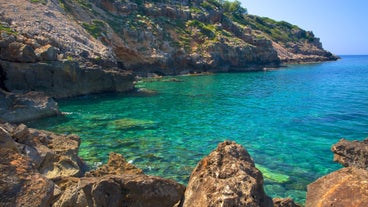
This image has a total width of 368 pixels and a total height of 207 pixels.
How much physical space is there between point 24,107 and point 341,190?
22476 millimetres

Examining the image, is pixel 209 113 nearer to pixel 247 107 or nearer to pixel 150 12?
pixel 247 107

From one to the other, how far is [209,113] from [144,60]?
40.2 m

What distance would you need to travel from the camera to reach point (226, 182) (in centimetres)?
571

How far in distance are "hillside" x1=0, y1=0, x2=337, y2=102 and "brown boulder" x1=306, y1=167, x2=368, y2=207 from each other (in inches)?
1135

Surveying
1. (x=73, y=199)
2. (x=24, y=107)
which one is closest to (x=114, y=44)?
(x=24, y=107)

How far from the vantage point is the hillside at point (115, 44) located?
101ft

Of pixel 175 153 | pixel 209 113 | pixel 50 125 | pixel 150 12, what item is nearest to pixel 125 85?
pixel 209 113

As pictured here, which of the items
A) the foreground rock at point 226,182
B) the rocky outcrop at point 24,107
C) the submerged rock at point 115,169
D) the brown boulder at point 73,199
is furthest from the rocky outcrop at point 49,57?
the foreground rock at point 226,182

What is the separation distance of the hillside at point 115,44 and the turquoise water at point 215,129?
3.61 metres

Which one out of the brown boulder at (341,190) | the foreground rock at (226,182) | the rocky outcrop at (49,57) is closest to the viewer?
the foreground rock at (226,182)

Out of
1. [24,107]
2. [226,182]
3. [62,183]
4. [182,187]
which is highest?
[226,182]

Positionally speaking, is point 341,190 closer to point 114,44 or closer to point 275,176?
point 275,176

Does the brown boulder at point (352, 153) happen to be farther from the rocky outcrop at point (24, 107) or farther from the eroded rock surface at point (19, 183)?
the rocky outcrop at point (24, 107)

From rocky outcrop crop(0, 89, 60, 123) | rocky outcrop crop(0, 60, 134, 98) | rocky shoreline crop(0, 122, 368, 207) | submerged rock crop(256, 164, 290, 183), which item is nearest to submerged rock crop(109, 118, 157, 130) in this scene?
rocky outcrop crop(0, 89, 60, 123)
